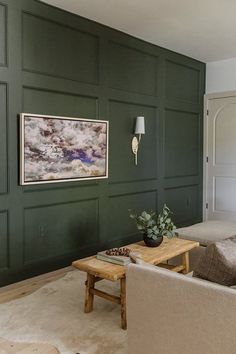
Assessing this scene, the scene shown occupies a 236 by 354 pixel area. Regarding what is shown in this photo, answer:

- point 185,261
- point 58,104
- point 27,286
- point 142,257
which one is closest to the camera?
point 142,257

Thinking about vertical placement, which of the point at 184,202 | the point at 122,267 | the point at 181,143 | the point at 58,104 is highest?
the point at 58,104

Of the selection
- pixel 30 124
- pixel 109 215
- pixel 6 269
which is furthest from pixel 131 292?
pixel 109 215

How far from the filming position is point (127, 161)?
4.58 meters

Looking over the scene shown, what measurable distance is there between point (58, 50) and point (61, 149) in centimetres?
103

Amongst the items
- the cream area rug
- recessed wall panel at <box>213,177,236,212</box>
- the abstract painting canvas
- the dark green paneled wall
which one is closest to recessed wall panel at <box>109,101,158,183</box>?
the dark green paneled wall

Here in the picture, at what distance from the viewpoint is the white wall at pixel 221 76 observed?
5598 millimetres

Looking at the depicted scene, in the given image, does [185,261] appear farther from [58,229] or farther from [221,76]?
[221,76]

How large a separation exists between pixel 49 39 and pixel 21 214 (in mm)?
1775

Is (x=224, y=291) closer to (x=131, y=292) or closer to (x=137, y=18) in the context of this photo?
(x=131, y=292)

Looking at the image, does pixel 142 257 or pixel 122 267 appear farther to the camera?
pixel 142 257

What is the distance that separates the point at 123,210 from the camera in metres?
4.55

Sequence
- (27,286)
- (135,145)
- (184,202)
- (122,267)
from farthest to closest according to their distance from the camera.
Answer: (184,202)
(135,145)
(27,286)
(122,267)

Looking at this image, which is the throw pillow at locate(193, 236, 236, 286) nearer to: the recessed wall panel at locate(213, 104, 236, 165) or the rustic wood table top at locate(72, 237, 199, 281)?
the rustic wood table top at locate(72, 237, 199, 281)

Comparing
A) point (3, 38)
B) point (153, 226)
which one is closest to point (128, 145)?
point (153, 226)
